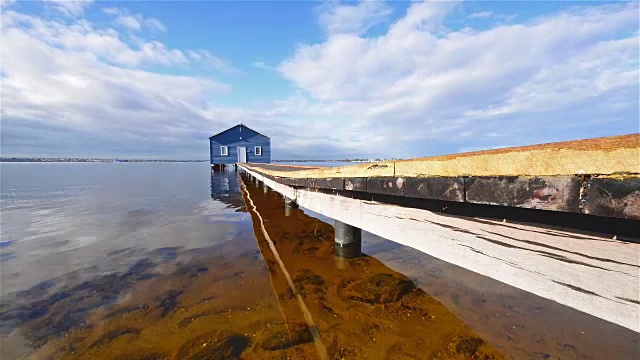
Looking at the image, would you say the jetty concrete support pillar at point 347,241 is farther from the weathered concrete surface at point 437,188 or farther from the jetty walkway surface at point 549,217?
the weathered concrete surface at point 437,188

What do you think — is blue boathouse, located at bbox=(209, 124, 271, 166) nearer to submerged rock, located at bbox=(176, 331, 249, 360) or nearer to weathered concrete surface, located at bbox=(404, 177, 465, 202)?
submerged rock, located at bbox=(176, 331, 249, 360)

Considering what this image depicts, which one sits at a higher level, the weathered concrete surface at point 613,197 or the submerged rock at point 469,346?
the weathered concrete surface at point 613,197

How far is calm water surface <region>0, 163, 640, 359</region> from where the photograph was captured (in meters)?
2.56

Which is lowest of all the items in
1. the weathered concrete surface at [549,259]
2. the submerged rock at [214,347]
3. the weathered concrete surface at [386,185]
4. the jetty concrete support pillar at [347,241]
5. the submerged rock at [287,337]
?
the submerged rock at [214,347]

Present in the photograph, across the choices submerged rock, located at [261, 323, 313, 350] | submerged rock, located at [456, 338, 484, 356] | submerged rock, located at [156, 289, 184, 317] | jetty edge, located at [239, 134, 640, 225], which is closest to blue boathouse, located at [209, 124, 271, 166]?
submerged rock, located at [156, 289, 184, 317]

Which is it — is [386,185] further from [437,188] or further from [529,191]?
[529,191]

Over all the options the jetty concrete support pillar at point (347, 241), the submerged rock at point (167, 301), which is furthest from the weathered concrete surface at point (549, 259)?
the submerged rock at point (167, 301)

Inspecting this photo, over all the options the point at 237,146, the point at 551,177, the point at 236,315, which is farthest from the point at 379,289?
the point at 237,146

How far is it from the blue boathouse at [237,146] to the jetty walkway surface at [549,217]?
39.7 metres

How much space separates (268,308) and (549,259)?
2989mm

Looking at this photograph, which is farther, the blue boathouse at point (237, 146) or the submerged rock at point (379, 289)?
the blue boathouse at point (237, 146)

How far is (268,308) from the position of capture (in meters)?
3.23

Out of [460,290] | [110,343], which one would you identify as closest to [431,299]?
[460,290]

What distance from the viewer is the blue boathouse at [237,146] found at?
127 feet
